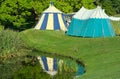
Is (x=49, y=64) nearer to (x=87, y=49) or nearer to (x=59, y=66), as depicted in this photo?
(x=59, y=66)

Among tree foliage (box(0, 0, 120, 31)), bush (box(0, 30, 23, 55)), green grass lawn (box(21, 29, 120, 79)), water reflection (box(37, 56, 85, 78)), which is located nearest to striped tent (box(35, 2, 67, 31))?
green grass lawn (box(21, 29, 120, 79))

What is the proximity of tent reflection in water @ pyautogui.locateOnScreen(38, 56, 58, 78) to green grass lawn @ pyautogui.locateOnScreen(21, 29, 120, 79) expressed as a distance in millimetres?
1460

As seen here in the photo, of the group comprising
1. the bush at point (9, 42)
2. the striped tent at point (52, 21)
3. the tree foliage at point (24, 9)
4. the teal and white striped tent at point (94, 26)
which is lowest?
the tree foliage at point (24, 9)

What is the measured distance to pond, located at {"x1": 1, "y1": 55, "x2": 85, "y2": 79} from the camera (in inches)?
924

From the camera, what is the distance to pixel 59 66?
26547mm

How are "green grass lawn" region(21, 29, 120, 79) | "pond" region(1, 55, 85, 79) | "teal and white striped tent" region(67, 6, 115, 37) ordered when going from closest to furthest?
1. "green grass lawn" region(21, 29, 120, 79)
2. "pond" region(1, 55, 85, 79)
3. "teal and white striped tent" region(67, 6, 115, 37)

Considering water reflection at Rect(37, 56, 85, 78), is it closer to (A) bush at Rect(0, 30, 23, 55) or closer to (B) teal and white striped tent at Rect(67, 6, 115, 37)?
(A) bush at Rect(0, 30, 23, 55)

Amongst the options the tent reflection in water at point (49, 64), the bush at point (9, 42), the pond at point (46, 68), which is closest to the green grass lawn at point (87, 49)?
the pond at point (46, 68)

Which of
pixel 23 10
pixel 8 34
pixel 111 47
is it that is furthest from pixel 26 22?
pixel 111 47

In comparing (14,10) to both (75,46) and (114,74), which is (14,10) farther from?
(114,74)

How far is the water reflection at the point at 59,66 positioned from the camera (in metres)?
24.1

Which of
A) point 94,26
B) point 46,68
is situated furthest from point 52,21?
point 46,68

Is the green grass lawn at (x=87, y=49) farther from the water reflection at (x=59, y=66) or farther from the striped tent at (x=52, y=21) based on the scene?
the striped tent at (x=52, y=21)

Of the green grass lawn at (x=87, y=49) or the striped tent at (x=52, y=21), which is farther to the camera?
the striped tent at (x=52, y=21)
